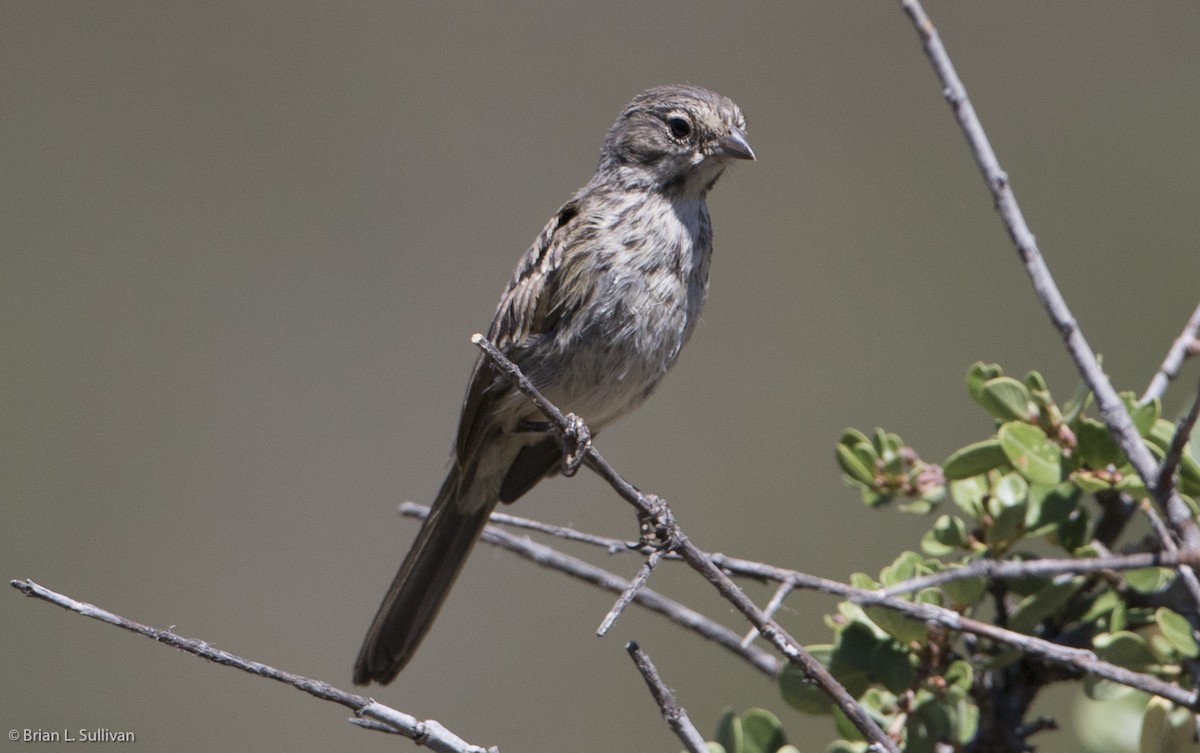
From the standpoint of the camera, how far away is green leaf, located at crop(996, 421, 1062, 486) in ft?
6.00

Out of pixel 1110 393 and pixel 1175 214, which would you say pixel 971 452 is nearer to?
pixel 1110 393

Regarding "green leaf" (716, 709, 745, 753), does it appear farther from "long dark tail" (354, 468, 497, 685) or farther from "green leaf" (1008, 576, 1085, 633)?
"long dark tail" (354, 468, 497, 685)

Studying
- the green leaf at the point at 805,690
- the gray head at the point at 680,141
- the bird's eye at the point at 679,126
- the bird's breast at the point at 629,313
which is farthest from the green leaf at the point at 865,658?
the bird's eye at the point at 679,126

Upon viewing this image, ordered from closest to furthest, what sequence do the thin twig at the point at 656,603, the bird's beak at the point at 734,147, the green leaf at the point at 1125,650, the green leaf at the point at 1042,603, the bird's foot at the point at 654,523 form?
the green leaf at the point at 1125,650 < the green leaf at the point at 1042,603 < the thin twig at the point at 656,603 < the bird's foot at the point at 654,523 < the bird's beak at the point at 734,147

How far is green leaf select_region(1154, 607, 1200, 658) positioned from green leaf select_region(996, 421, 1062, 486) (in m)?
0.25

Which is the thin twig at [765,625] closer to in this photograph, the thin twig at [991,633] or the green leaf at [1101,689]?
the thin twig at [991,633]

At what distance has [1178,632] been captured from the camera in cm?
167

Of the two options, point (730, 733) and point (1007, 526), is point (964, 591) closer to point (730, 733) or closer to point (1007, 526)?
point (1007, 526)

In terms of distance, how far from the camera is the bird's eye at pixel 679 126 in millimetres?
3238

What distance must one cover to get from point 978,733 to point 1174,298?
Answer: 4358 millimetres

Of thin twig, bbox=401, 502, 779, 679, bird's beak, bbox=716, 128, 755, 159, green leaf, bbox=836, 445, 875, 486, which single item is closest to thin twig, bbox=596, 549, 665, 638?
thin twig, bbox=401, 502, 779, 679

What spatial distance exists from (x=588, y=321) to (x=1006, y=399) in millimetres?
1204

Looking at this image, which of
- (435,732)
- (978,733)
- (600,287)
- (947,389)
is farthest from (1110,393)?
(947,389)

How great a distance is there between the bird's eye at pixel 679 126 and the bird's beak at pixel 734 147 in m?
0.10
